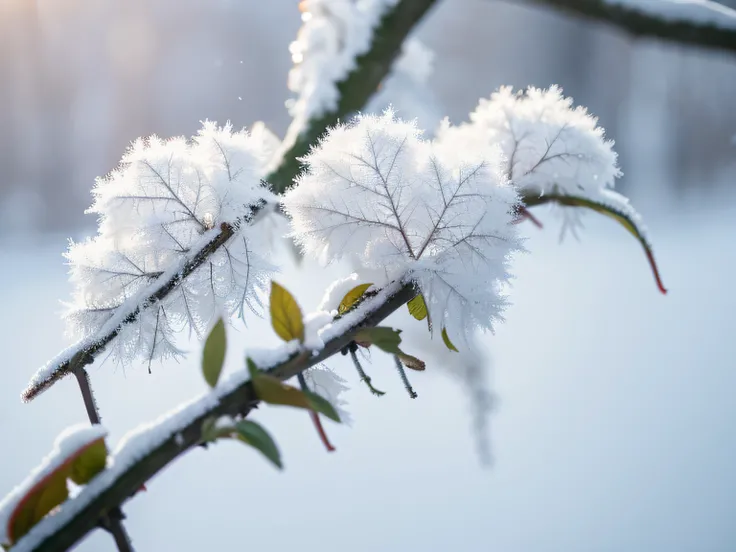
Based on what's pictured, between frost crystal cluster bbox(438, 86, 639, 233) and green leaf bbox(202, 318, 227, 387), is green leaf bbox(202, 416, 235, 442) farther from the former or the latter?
frost crystal cluster bbox(438, 86, 639, 233)

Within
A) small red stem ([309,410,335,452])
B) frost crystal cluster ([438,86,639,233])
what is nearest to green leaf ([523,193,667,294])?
frost crystal cluster ([438,86,639,233])

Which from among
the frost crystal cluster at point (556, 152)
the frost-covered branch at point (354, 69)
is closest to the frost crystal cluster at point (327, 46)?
the frost-covered branch at point (354, 69)

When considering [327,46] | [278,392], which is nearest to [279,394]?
[278,392]

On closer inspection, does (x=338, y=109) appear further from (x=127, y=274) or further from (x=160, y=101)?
(x=160, y=101)

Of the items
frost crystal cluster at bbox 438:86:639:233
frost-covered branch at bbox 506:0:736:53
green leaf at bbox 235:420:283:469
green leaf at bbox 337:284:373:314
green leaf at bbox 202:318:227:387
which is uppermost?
frost-covered branch at bbox 506:0:736:53

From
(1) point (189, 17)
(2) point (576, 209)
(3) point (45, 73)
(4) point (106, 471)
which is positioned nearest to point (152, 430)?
(4) point (106, 471)
